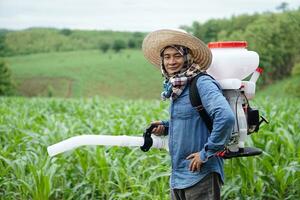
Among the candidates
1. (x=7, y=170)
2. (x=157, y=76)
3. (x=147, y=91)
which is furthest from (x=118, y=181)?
(x=157, y=76)

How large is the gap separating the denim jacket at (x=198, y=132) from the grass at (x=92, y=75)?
5027 centimetres

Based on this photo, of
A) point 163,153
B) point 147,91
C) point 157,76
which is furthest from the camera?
point 157,76

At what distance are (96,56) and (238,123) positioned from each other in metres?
74.5

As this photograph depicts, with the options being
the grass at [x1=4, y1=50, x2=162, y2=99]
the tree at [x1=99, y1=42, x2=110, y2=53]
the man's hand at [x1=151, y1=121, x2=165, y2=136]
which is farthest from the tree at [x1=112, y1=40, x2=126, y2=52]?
the man's hand at [x1=151, y1=121, x2=165, y2=136]

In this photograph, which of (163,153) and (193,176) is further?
(163,153)

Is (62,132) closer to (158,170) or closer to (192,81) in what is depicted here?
(158,170)

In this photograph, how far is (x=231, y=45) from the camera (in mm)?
2186

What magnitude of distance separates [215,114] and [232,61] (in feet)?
1.10

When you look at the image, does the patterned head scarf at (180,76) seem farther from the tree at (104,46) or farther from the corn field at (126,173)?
the tree at (104,46)

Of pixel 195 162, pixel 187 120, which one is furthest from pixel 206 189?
pixel 187 120

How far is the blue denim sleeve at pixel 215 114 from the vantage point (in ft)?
6.31

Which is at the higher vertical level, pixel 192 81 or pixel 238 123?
pixel 192 81

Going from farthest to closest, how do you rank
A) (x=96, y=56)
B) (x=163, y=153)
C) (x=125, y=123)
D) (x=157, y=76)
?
(x=96, y=56) → (x=157, y=76) → (x=125, y=123) → (x=163, y=153)

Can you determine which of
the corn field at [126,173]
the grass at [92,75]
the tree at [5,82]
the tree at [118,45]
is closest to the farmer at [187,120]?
the corn field at [126,173]
